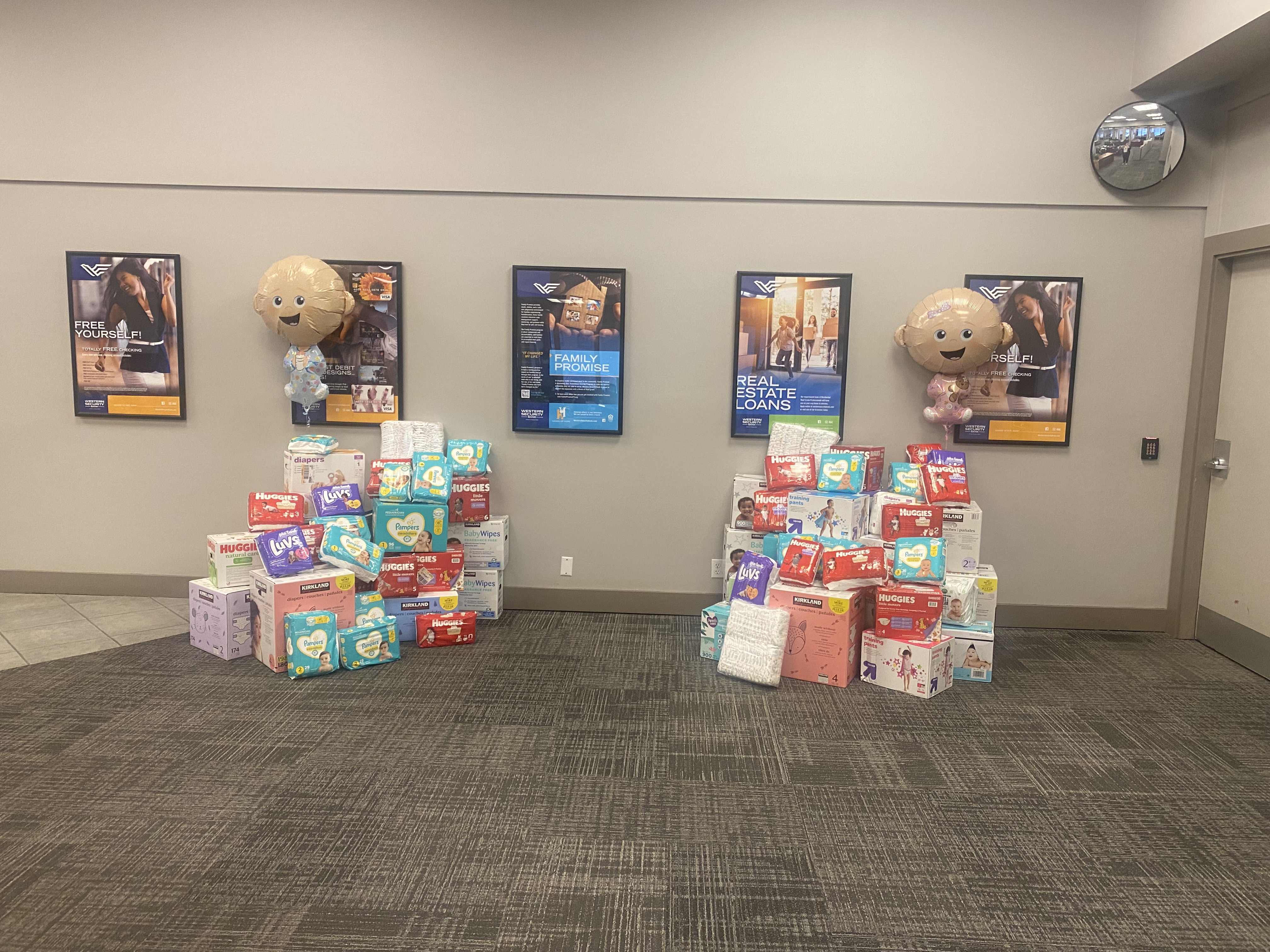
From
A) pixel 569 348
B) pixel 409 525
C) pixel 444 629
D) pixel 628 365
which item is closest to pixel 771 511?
pixel 628 365

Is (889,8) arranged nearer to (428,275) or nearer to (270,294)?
(428,275)

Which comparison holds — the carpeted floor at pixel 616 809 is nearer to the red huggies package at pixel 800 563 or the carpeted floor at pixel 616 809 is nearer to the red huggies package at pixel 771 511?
the red huggies package at pixel 800 563

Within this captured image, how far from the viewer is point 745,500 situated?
471 cm

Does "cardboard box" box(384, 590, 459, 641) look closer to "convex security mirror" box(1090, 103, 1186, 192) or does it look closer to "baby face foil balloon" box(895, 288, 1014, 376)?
"baby face foil balloon" box(895, 288, 1014, 376)

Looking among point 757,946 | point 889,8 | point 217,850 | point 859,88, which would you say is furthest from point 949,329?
point 217,850

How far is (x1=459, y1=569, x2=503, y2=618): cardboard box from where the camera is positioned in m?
4.71

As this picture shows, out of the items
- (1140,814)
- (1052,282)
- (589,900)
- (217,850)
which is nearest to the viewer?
(589,900)

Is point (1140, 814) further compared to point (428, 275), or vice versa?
point (428, 275)

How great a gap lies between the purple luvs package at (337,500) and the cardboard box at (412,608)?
516mm

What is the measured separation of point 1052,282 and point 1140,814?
2.90 meters

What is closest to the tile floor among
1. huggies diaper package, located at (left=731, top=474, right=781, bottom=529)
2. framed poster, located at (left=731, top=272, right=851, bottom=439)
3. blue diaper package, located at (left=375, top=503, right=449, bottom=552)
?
blue diaper package, located at (left=375, top=503, right=449, bottom=552)

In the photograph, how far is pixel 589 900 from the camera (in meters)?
2.34

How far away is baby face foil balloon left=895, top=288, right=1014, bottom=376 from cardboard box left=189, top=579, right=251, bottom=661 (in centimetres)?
364

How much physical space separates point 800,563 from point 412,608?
6.53 ft
